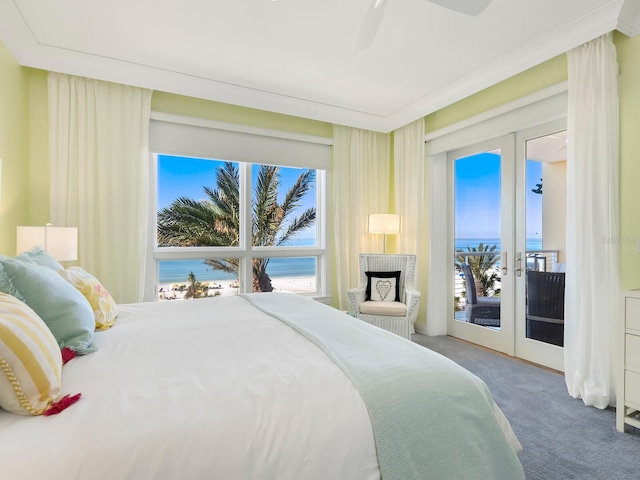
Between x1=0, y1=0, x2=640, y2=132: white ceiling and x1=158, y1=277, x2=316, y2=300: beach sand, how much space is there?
2.01 m

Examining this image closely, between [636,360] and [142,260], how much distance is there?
3.85 metres

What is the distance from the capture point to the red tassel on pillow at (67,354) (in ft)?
4.18

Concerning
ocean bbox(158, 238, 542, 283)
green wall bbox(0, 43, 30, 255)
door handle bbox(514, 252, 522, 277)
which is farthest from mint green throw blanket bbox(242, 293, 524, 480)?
green wall bbox(0, 43, 30, 255)

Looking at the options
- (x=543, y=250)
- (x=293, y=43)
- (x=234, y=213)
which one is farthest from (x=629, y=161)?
(x=234, y=213)

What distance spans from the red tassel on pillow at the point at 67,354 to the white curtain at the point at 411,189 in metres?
3.62

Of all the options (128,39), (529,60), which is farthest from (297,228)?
(529,60)

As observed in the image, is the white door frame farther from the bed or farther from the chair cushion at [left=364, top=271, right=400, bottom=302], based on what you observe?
the bed

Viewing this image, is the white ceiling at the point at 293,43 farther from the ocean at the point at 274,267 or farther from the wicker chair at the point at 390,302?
the wicker chair at the point at 390,302

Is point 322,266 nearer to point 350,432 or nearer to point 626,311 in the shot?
point 626,311

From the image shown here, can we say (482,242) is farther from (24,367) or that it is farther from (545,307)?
(24,367)

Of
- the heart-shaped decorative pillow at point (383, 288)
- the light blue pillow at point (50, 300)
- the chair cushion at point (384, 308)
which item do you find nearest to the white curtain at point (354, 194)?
the heart-shaped decorative pillow at point (383, 288)

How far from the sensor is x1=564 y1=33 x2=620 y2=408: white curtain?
7.93 ft

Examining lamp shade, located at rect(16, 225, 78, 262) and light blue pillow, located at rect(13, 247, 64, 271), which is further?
lamp shade, located at rect(16, 225, 78, 262)

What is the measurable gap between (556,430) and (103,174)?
4012 mm
